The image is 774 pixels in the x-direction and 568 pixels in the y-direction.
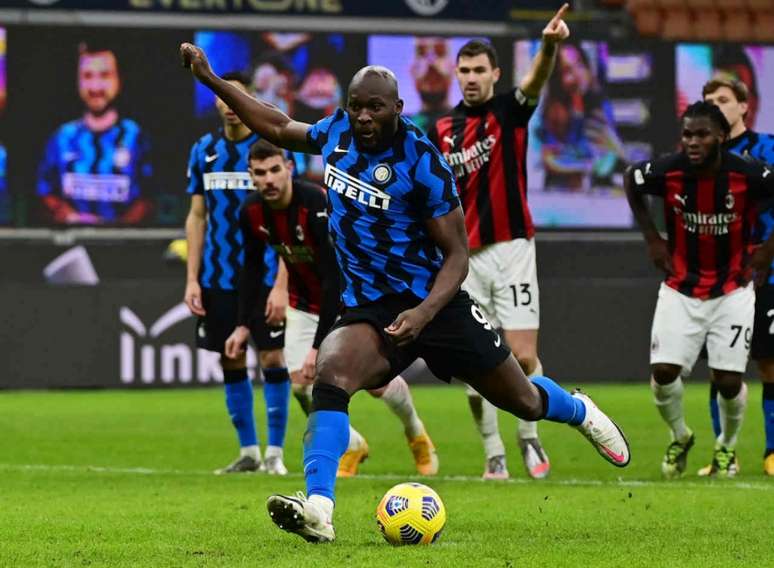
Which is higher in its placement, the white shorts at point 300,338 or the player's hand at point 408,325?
the player's hand at point 408,325

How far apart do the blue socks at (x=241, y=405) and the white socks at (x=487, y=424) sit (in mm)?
1398

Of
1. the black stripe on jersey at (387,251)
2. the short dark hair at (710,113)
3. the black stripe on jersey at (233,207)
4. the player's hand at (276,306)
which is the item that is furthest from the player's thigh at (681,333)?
the black stripe on jersey at (387,251)

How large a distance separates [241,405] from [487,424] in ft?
5.14

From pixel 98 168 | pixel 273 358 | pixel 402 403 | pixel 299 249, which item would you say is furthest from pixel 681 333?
pixel 98 168

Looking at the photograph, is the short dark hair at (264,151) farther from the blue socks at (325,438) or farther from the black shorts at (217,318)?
the blue socks at (325,438)

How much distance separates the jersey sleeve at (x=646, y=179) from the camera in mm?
9281

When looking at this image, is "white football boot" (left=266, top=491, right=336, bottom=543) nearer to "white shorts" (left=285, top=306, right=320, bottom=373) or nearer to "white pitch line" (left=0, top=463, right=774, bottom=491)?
"white pitch line" (left=0, top=463, right=774, bottom=491)

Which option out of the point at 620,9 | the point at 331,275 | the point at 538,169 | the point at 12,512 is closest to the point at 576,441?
the point at 331,275

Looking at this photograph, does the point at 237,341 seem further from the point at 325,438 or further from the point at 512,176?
the point at 325,438

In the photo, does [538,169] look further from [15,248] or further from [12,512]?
[12,512]

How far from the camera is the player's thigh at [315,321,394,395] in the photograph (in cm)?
612

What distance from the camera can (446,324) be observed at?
642cm

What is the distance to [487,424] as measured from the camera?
935 centimetres

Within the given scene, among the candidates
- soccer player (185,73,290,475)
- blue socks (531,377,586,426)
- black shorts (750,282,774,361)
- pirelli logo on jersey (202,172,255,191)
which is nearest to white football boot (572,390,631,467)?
blue socks (531,377,586,426)
